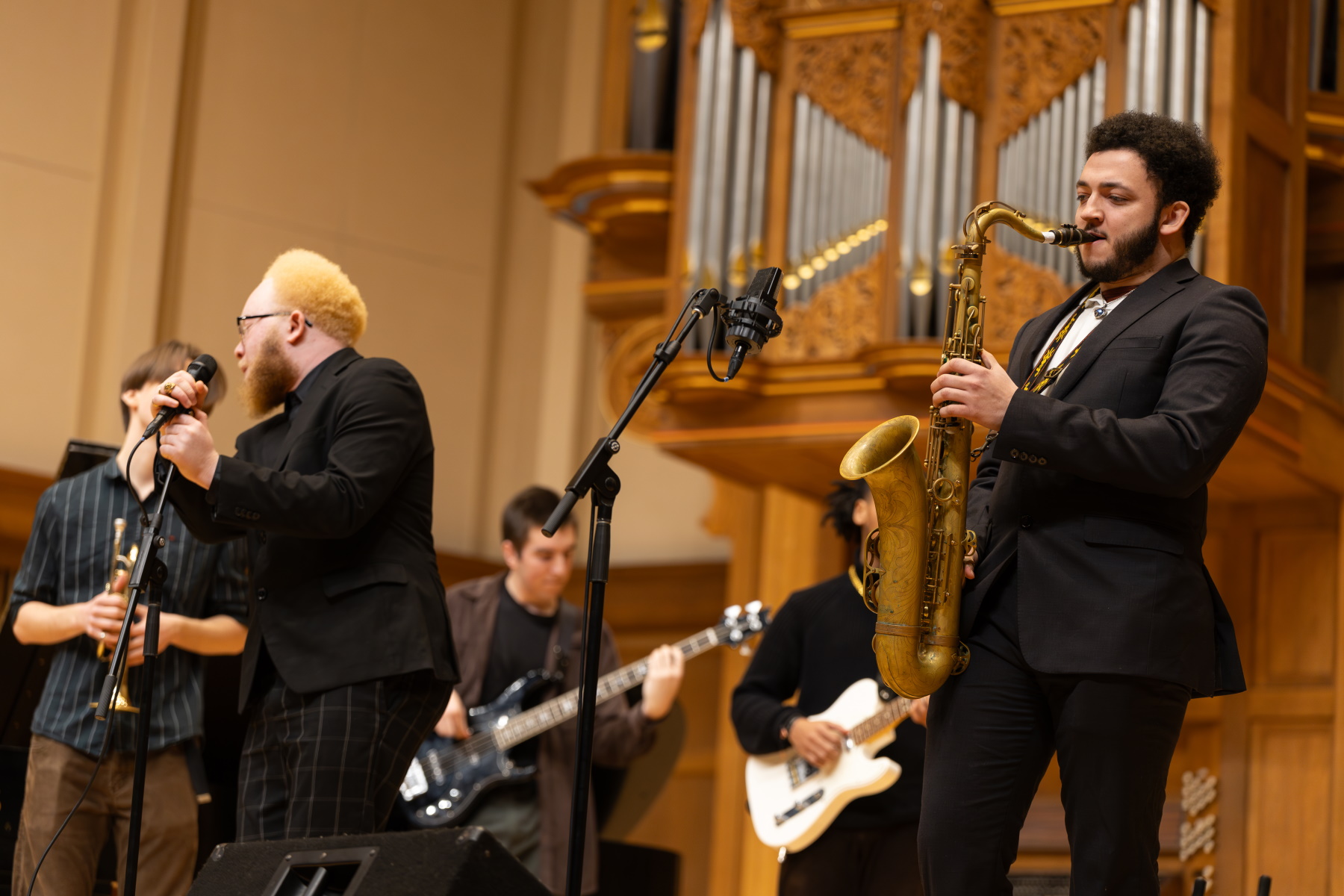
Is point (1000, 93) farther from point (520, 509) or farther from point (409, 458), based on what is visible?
point (409, 458)

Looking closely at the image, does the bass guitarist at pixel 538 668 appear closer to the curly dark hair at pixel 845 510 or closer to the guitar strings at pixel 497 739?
the guitar strings at pixel 497 739

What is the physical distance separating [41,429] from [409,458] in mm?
4238

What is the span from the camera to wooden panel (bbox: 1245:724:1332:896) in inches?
233

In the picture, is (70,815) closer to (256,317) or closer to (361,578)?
(361,578)

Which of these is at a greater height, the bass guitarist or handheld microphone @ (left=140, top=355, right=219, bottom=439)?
handheld microphone @ (left=140, top=355, right=219, bottom=439)

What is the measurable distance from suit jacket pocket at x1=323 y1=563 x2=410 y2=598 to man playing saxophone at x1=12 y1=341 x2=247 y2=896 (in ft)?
2.34

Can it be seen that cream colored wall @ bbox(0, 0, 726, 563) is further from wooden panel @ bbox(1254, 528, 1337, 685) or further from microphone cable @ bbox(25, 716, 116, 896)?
microphone cable @ bbox(25, 716, 116, 896)

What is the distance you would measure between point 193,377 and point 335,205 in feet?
16.4

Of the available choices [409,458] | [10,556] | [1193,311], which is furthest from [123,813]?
[10,556]

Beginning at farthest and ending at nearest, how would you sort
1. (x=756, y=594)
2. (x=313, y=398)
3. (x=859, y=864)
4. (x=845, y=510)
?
(x=756, y=594) → (x=845, y=510) → (x=859, y=864) → (x=313, y=398)

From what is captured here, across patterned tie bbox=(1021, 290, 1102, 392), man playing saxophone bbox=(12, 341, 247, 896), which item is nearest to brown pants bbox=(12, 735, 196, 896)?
man playing saxophone bbox=(12, 341, 247, 896)

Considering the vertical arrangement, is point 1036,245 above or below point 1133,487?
Result: above

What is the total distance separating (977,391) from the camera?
9.42 feet

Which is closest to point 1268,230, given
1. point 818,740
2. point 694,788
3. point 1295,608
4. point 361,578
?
point 1295,608
